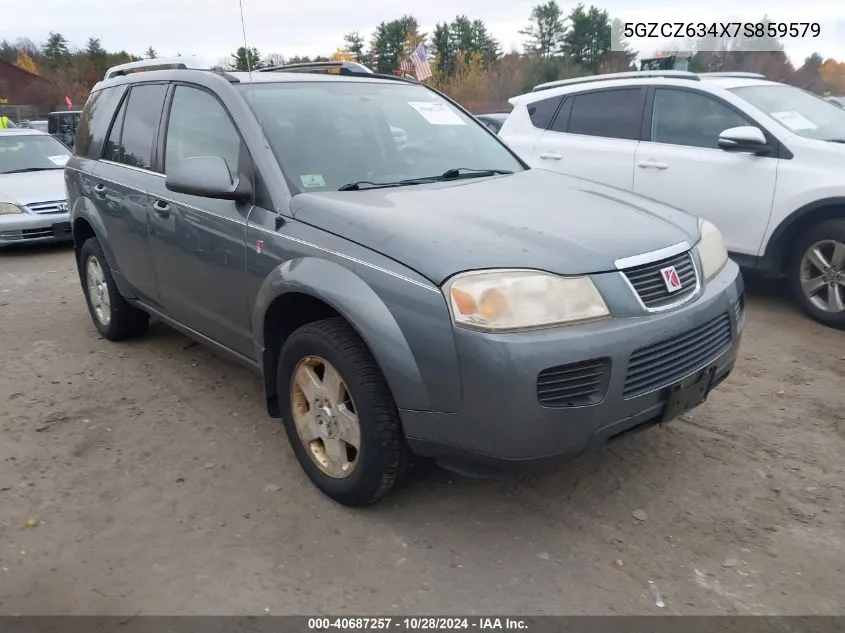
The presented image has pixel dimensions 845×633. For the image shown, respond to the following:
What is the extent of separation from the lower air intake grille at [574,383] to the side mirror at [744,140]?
346 cm

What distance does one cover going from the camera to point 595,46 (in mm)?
46000

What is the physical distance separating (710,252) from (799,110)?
3261 mm

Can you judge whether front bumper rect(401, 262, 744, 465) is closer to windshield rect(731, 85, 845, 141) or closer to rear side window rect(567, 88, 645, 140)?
windshield rect(731, 85, 845, 141)

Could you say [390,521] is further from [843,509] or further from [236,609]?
[843,509]

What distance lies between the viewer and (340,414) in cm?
288

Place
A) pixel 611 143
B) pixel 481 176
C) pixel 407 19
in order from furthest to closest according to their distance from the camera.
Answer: pixel 407 19, pixel 611 143, pixel 481 176

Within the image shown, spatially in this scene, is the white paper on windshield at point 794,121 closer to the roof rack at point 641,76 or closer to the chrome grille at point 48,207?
the roof rack at point 641,76

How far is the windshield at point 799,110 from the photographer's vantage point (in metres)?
5.32

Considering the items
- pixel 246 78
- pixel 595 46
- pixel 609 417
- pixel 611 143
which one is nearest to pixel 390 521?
pixel 609 417

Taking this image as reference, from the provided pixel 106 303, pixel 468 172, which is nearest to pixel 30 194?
pixel 106 303

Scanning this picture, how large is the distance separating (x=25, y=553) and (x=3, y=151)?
8649 millimetres

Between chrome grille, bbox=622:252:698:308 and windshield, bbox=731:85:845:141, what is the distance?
317 centimetres

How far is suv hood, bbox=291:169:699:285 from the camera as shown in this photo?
98.8 inches

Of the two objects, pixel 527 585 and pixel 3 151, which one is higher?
pixel 3 151
